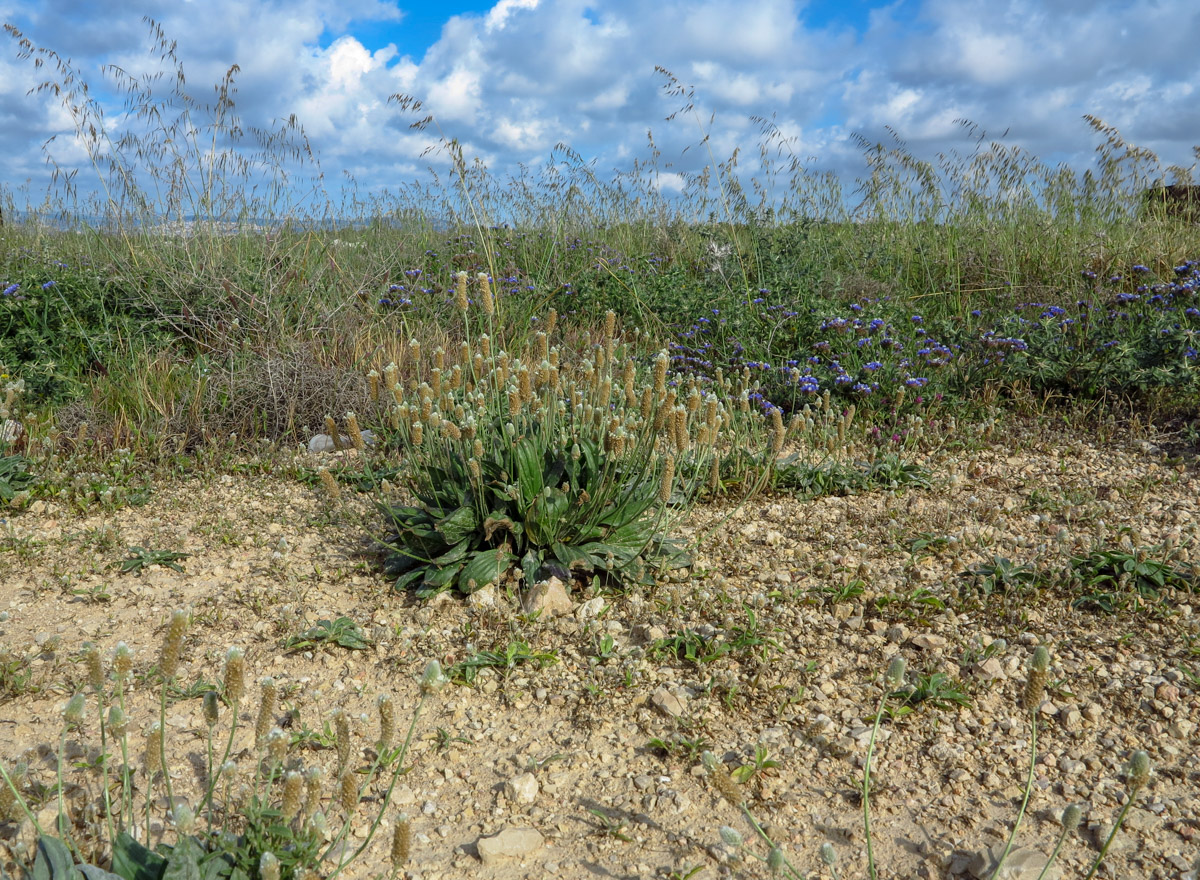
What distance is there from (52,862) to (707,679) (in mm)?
1717

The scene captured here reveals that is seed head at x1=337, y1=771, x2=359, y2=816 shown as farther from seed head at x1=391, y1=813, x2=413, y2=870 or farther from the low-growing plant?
seed head at x1=391, y1=813, x2=413, y2=870

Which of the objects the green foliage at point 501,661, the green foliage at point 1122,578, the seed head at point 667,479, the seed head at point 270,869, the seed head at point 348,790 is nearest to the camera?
the seed head at point 270,869

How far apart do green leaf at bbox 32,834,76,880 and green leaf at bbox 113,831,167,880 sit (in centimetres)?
7

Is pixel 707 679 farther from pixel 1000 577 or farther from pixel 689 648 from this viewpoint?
pixel 1000 577

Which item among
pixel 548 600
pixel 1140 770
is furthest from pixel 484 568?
pixel 1140 770

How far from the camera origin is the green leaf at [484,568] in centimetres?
298

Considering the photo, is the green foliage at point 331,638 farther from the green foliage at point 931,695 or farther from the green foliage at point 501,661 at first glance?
the green foliage at point 931,695

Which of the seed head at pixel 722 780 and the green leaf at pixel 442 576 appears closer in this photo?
the seed head at pixel 722 780

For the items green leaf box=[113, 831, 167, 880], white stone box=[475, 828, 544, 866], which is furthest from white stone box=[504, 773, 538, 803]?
green leaf box=[113, 831, 167, 880]

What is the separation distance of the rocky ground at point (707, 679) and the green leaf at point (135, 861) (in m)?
0.44

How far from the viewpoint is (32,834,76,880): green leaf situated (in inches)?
58.1

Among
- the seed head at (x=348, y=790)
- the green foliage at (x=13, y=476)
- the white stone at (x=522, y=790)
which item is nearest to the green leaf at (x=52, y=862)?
the seed head at (x=348, y=790)

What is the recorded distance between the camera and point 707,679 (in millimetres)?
2568

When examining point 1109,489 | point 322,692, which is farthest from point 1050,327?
point 322,692
